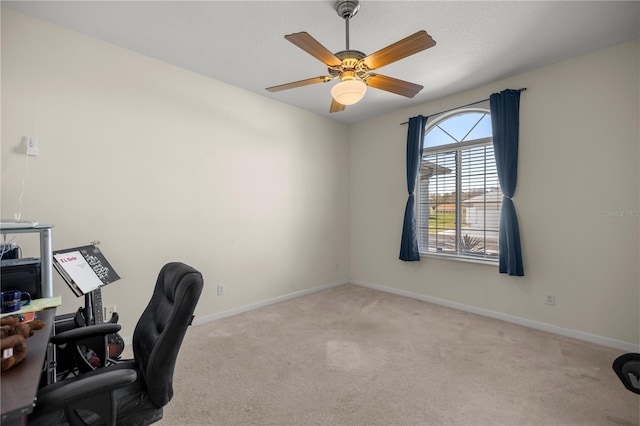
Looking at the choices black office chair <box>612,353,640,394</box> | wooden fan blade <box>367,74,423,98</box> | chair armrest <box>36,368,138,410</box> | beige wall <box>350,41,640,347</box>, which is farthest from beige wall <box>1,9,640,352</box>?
chair armrest <box>36,368,138,410</box>

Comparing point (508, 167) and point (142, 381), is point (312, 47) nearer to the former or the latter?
point (142, 381)

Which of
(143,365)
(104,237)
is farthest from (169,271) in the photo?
(104,237)

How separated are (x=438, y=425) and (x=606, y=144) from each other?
2.91 m

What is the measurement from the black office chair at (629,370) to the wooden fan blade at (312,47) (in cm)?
304

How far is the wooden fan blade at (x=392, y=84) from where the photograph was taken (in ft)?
7.06

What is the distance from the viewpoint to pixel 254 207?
3846mm

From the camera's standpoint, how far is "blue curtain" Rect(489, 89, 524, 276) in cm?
322

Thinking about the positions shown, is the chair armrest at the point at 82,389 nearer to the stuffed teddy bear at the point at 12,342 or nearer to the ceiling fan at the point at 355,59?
the stuffed teddy bear at the point at 12,342

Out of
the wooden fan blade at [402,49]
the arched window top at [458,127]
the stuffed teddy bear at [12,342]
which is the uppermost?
the arched window top at [458,127]

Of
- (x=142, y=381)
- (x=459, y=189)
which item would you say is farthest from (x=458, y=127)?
(x=142, y=381)

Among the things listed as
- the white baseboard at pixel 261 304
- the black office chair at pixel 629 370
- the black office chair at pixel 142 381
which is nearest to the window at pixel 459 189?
the black office chair at pixel 629 370

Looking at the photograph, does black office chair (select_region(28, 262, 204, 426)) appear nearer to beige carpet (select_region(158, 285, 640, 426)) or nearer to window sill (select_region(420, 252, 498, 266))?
beige carpet (select_region(158, 285, 640, 426))

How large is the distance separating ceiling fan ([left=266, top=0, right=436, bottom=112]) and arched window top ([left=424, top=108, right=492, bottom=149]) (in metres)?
1.87

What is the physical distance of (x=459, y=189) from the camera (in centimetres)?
387
